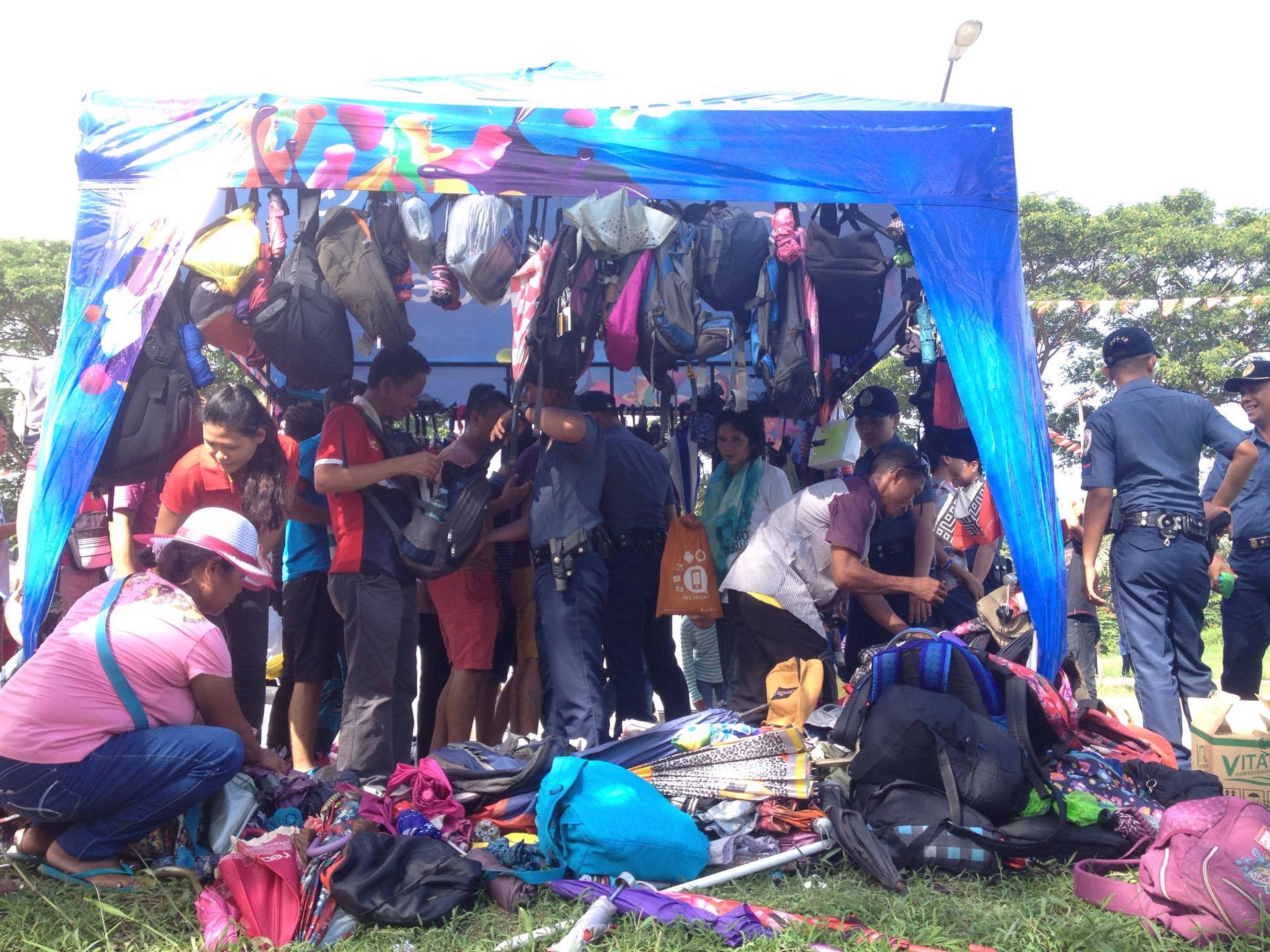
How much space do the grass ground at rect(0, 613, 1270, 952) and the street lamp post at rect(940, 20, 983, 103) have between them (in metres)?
3.25

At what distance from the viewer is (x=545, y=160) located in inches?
144

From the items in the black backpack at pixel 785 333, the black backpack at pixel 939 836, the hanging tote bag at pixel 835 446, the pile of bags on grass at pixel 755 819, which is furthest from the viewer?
the hanging tote bag at pixel 835 446

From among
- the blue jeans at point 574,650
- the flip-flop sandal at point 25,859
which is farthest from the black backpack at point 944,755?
the flip-flop sandal at point 25,859

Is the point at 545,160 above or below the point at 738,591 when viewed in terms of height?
above

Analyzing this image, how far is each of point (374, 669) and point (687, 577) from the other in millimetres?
1390

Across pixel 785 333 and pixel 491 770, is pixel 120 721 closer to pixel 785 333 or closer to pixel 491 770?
pixel 491 770

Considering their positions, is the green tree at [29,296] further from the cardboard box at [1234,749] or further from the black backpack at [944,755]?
the cardboard box at [1234,749]

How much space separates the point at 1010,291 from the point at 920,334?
781 mm

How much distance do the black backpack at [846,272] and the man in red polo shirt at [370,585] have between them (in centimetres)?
183

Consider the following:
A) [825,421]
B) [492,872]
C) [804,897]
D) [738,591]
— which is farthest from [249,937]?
[825,421]

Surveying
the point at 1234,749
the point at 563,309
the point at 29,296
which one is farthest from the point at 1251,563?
the point at 29,296

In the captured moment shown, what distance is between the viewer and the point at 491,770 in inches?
132

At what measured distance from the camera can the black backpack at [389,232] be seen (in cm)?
385

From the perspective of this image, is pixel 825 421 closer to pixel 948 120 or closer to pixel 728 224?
pixel 728 224
